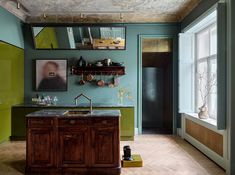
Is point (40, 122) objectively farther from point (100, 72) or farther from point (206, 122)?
point (100, 72)

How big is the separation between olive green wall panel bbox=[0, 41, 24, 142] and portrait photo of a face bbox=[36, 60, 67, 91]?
462mm

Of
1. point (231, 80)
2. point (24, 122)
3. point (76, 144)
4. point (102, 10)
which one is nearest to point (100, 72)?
point (102, 10)

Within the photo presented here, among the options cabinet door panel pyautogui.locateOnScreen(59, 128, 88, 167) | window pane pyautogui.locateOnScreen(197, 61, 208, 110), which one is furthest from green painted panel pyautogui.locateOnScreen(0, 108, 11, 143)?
window pane pyautogui.locateOnScreen(197, 61, 208, 110)

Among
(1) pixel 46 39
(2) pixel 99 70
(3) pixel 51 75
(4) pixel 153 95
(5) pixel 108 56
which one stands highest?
(1) pixel 46 39

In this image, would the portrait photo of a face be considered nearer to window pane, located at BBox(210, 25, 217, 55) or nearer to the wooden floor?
the wooden floor

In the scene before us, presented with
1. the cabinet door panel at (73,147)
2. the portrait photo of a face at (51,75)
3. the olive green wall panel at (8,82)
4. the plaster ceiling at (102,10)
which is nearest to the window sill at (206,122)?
the cabinet door panel at (73,147)

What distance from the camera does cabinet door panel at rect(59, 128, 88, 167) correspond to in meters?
3.97

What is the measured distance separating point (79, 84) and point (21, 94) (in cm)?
154

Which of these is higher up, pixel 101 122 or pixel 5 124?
pixel 101 122

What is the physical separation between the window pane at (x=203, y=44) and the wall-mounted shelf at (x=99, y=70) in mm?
1991

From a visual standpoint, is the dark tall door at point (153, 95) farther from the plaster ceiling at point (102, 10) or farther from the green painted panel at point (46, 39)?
the green painted panel at point (46, 39)

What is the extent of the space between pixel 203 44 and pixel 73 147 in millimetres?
4060

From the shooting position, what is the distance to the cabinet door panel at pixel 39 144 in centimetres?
397

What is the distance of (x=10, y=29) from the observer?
6305 mm
